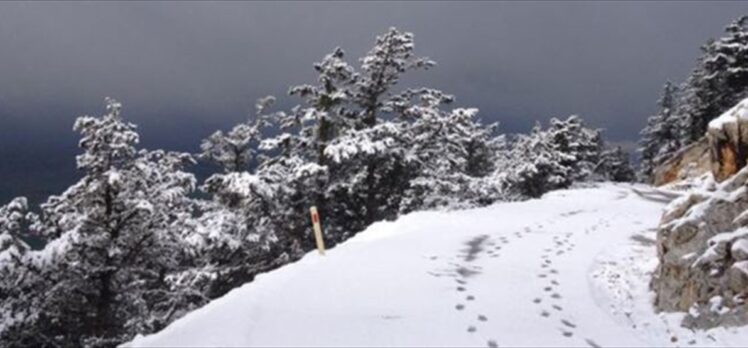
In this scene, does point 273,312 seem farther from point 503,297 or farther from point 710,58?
point 710,58

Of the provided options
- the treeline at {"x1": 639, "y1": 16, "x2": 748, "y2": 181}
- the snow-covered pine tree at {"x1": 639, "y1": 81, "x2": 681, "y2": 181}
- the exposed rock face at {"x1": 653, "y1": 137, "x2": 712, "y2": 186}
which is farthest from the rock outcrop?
the snow-covered pine tree at {"x1": 639, "y1": 81, "x2": 681, "y2": 181}

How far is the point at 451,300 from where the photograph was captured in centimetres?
992

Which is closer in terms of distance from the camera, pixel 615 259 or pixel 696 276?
pixel 696 276

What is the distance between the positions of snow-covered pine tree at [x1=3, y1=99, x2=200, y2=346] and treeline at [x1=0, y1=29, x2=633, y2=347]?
5cm

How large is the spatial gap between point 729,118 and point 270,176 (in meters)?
17.7

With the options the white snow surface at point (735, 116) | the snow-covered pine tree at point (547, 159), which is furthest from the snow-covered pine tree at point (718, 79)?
the white snow surface at point (735, 116)

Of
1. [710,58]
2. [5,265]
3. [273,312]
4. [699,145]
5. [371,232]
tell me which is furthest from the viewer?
[710,58]

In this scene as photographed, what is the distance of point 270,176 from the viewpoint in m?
25.8

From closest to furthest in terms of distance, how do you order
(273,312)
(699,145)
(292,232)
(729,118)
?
1. (273,312)
2. (729,118)
3. (292,232)
4. (699,145)

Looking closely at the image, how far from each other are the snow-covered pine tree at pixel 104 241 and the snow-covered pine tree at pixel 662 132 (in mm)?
62295

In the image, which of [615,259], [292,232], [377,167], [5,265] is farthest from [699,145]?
[5,265]

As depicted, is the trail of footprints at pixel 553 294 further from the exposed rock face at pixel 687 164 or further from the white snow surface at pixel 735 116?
the exposed rock face at pixel 687 164

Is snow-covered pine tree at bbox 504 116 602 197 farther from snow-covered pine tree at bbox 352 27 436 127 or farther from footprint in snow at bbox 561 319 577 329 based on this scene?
footprint in snow at bbox 561 319 577 329

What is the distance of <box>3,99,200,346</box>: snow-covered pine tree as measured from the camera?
69.3ft
